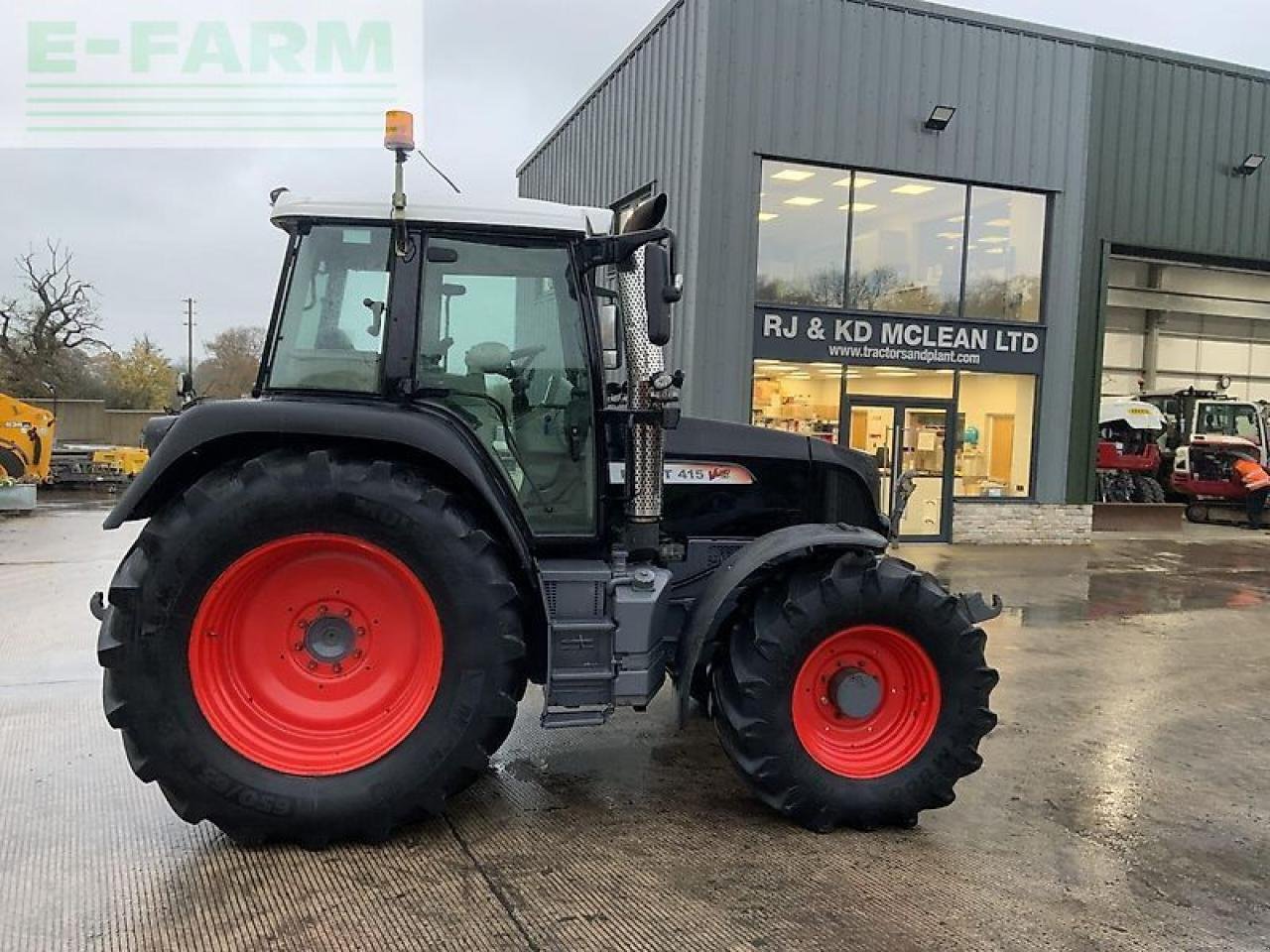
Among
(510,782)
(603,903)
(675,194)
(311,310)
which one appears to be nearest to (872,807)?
(603,903)

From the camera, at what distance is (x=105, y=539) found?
11.8 meters

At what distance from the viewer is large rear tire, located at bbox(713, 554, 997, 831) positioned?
376cm

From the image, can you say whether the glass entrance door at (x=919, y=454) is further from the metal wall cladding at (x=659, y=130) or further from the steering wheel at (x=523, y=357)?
the steering wheel at (x=523, y=357)

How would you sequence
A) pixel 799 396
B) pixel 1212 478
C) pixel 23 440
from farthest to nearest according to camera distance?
pixel 1212 478 < pixel 23 440 < pixel 799 396

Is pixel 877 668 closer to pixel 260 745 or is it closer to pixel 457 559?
pixel 457 559

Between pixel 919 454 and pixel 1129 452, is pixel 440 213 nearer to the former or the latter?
pixel 919 454

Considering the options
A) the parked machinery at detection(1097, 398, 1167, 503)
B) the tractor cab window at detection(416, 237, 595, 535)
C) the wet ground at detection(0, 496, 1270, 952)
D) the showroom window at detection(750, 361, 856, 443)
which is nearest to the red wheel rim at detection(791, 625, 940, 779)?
the wet ground at detection(0, 496, 1270, 952)

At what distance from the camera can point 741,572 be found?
3814 mm

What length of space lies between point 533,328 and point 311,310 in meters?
0.88

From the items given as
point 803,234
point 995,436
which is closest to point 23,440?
point 803,234

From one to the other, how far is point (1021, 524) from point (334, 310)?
1208 centimetres

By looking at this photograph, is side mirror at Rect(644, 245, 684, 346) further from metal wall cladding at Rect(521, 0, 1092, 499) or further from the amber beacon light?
metal wall cladding at Rect(521, 0, 1092, 499)

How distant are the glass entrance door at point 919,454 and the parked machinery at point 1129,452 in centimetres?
694

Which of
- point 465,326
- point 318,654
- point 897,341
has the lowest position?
point 318,654
